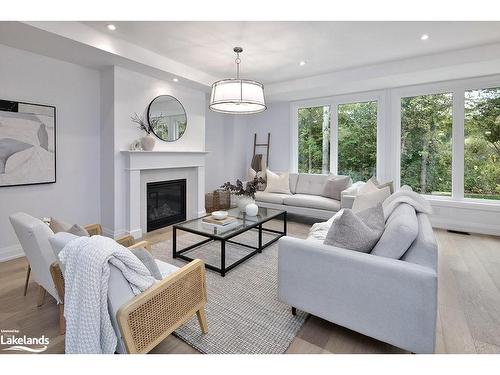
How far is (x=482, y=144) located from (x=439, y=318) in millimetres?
3536

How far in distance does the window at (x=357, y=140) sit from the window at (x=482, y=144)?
1.39 metres

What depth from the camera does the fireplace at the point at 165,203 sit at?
14.2ft

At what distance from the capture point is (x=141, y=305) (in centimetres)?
139

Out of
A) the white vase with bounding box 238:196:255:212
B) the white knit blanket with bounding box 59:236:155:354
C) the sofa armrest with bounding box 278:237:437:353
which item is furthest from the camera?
the white vase with bounding box 238:196:255:212

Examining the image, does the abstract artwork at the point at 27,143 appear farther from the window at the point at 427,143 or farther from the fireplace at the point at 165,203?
the window at the point at 427,143

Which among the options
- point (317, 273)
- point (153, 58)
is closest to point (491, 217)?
point (317, 273)

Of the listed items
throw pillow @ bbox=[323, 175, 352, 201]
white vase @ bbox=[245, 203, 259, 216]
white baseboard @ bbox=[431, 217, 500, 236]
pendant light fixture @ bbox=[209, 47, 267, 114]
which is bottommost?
white baseboard @ bbox=[431, 217, 500, 236]

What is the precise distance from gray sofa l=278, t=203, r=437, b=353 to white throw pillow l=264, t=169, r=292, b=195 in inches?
132

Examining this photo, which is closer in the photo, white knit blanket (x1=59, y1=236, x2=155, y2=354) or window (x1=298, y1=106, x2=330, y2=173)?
white knit blanket (x1=59, y1=236, x2=155, y2=354)

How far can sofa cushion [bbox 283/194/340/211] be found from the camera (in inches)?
177

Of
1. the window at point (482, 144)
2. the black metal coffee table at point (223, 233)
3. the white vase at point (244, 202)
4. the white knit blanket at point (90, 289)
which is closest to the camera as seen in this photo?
the white knit blanket at point (90, 289)

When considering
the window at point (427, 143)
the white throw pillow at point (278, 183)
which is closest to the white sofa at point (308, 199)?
the white throw pillow at point (278, 183)

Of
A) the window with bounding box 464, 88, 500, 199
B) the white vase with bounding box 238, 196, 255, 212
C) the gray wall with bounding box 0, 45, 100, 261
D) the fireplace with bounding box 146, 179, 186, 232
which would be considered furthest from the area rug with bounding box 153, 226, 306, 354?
the window with bounding box 464, 88, 500, 199

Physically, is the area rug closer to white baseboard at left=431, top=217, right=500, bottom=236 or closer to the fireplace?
the fireplace
